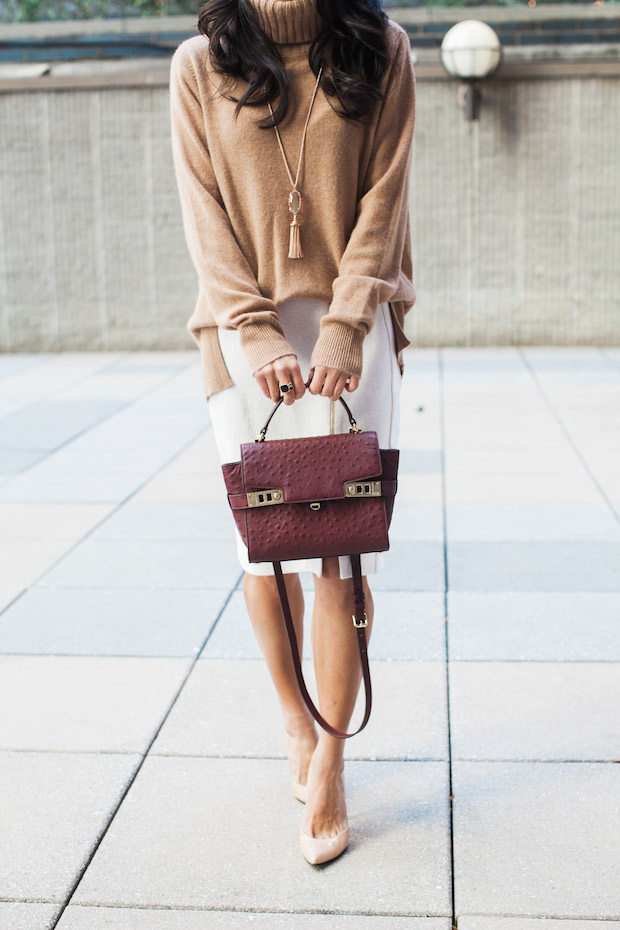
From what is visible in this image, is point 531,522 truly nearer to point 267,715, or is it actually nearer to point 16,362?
point 267,715

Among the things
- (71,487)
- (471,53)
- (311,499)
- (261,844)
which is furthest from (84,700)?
(471,53)

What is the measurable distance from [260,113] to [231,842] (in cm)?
164

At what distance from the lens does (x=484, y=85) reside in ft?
31.3

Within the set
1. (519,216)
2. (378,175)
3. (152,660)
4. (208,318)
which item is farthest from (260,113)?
(519,216)

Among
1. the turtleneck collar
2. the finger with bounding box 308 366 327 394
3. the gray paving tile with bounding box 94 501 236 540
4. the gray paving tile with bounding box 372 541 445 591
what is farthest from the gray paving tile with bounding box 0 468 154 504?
the turtleneck collar

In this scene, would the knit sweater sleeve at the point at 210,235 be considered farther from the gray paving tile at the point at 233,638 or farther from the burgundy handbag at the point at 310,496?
the gray paving tile at the point at 233,638

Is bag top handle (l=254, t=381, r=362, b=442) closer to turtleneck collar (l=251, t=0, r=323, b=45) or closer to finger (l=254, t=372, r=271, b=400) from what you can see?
finger (l=254, t=372, r=271, b=400)

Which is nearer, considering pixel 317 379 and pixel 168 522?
pixel 317 379

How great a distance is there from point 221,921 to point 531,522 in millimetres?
2972

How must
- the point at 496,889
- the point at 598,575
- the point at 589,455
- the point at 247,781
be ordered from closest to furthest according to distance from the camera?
the point at 496,889 → the point at 247,781 → the point at 598,575 → the point at 589,455

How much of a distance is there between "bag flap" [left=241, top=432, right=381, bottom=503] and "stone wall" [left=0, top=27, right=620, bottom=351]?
26.4ft

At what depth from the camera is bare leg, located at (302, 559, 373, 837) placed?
2324mm

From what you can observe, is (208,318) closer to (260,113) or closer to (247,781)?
(260,113)

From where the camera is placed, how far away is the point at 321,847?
2.24 metres
